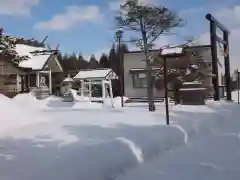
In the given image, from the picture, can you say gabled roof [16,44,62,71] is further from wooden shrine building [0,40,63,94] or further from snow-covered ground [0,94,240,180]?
snow-covered ground [0,94,240,180]

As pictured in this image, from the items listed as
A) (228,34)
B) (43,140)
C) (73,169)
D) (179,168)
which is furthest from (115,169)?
(228,34)

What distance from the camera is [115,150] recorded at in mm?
7102

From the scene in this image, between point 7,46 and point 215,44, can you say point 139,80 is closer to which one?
point 215,44

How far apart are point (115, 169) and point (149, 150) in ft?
5.33

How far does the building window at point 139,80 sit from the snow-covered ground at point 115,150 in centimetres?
2383

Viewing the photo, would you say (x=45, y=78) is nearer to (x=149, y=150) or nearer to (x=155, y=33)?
(x=155, y=33)

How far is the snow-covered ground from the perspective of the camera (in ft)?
19.6

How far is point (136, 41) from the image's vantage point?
1816 centimetres

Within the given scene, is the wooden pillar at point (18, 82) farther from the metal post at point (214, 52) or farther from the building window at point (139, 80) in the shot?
the metal post at point (214, 52)

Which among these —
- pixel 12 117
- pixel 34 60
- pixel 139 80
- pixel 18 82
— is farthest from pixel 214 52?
pixel 34 60

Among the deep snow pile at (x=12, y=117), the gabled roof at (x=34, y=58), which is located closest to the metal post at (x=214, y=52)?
→ the deep snow pile at (x=12, y=117)

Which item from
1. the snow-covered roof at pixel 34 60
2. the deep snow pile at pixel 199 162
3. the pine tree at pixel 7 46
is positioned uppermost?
the snow-covered roof at pixel 34 60

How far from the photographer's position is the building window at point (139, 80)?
116 feet

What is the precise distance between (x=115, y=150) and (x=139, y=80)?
2871 cm
